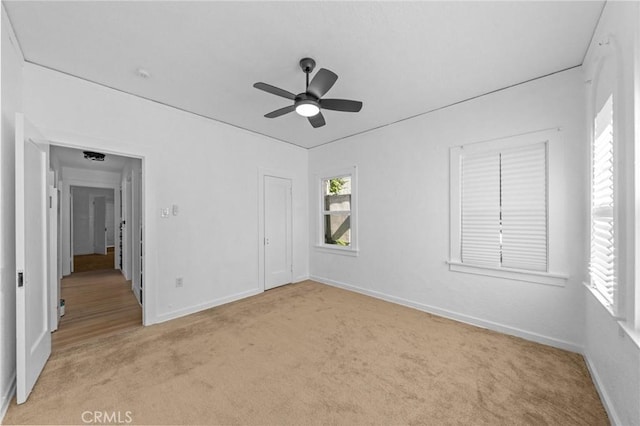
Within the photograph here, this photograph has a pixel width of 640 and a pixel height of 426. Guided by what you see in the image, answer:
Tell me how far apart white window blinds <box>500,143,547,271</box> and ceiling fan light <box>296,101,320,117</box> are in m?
2.21

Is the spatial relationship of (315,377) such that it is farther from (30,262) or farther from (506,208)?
(506,208)

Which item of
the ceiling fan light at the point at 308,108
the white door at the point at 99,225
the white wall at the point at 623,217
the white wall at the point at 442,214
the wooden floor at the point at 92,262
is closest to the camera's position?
the white wall at the point at 623,217

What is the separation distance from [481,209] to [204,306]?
12.7 ft

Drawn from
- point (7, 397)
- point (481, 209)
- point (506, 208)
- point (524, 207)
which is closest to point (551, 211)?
point (524, 207)

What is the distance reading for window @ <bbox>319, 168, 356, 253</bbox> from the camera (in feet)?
14.6

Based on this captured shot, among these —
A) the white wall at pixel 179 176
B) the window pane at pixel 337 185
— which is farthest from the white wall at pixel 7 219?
the window pane at pixel 337 185

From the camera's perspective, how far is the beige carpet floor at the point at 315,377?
1650 millimetres

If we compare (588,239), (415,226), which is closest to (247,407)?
(415,226)

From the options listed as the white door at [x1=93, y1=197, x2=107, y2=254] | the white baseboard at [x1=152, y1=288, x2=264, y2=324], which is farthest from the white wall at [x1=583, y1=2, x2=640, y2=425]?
the white door at [x1=93, y1=197, x2=107, y2=254]

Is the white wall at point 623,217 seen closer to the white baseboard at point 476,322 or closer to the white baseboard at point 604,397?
the white baseboard at point 604,397

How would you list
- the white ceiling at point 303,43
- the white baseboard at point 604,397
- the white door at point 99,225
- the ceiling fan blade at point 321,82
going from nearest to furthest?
the white baseboard at point 604,397 → the white ceiling at point 303,43 → the ceiling fan blade at point 321,82 → the white door at point 99,225

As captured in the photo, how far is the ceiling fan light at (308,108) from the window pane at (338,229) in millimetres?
2467

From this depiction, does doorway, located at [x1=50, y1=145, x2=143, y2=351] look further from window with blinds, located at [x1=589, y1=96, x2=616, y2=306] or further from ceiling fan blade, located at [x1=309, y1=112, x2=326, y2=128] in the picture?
window with blinds, located at [x1=589, y1=96, x2=616, y2=306]

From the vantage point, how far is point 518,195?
2.71m
